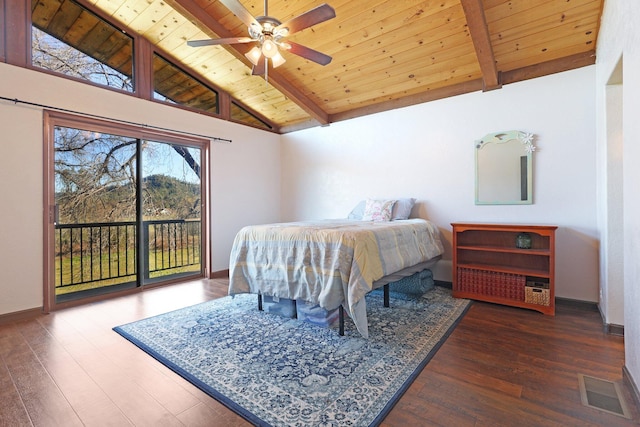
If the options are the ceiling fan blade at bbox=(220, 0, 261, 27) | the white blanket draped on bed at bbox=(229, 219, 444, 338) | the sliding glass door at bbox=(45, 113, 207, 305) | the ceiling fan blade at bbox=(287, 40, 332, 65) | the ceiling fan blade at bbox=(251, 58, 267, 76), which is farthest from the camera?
the sliding glass door at bbox=(45, 113, 207, 305)

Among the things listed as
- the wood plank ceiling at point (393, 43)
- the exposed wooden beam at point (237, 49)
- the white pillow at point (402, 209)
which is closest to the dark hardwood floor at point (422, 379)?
the white pillow at point (402, 209)

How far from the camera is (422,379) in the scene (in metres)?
1.79

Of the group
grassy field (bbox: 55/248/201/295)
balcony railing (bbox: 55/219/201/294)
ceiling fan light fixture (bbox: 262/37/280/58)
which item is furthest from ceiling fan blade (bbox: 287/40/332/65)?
grassy field (bbox: 55/248/201/295)

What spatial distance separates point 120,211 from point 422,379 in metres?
3.97

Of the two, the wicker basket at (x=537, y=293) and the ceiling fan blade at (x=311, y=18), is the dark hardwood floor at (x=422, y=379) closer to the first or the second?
the wicker basket at (x=537, y=293)

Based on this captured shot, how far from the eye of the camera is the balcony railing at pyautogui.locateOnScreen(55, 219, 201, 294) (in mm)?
3600

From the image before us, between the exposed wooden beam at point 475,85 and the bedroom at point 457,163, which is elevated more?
the exposed wooden beam at point 475,85

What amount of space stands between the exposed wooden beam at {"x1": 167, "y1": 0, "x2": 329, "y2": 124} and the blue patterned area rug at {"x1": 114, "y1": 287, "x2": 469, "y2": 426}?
9.81 ft

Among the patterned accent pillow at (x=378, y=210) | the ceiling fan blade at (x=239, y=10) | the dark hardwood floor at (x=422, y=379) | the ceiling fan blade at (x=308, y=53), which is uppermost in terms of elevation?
the ceiling fan blade at (x=239, y=10)

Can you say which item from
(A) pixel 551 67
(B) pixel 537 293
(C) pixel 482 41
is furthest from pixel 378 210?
(A) pixel 551 67

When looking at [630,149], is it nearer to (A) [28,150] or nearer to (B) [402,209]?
(B) [402,209]

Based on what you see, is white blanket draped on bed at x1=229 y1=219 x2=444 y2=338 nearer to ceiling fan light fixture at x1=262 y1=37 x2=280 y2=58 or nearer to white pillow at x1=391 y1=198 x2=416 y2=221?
white pillow at x1=391 y1=198 x2=416 y2=221

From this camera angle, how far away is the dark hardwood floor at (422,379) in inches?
58.2

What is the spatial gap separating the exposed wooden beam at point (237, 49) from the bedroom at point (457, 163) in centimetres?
46
